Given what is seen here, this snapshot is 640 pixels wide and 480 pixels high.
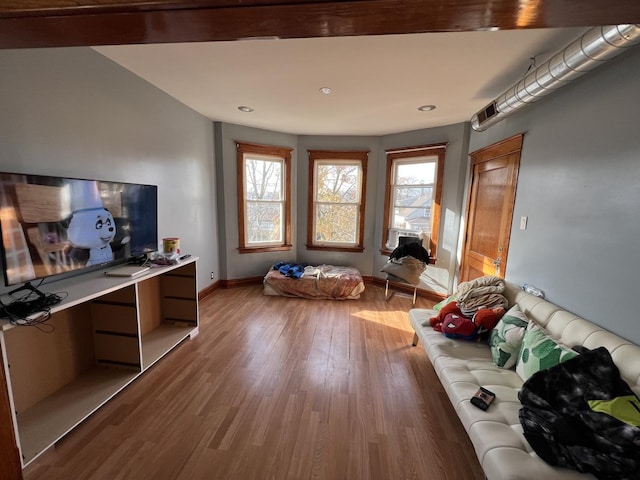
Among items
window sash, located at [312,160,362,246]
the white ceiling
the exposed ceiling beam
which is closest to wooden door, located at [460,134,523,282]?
the white ceiling

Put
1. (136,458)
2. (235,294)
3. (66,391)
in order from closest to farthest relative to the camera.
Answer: (136,458), (66,391), (235,294)

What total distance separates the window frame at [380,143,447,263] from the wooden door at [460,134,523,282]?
0.48 metres

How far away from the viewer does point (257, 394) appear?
199 cm

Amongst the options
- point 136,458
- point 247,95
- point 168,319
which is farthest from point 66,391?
point 247,95

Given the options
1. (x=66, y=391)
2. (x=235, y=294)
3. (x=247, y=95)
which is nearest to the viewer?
(x=66, y=391)

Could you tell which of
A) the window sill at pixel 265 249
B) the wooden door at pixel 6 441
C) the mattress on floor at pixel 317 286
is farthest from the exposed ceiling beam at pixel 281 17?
the window sill at pixel 265 249

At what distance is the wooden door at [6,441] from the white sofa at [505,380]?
221 centimetres

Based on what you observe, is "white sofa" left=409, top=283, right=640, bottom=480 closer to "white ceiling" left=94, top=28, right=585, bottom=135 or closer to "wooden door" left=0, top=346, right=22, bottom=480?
"white ceiling" left=94, top=28, right=585, bottom=135

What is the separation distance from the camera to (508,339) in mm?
1808

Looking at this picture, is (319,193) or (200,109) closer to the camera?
(200,109)

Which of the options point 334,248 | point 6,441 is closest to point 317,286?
point 334,248

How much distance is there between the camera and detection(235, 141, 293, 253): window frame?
4.16 meters

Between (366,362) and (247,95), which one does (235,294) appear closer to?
(366,362)

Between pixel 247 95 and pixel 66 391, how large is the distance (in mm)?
2977
